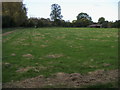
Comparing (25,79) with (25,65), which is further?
(25,65)

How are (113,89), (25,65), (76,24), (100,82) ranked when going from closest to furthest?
(113,89) → (100,82) → (25,65) → (76,24)

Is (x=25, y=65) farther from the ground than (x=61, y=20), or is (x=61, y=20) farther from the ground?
(x=61, y=20)

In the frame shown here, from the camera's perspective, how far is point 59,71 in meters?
5.09

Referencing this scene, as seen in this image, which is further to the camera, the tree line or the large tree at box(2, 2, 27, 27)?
the tree line

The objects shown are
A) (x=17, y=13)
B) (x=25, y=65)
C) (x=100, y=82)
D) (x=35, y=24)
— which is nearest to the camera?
(x=100, y=82)

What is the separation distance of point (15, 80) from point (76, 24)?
193 feet

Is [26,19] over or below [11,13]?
below

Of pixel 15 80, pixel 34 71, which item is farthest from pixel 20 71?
pixel 15 80

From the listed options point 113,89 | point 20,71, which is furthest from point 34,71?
point 113,89

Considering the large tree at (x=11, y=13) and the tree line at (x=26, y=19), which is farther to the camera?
the tree line at (x=26, y=19)

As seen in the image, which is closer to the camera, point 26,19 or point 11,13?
point 11,13

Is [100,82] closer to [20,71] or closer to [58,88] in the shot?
[58,88]

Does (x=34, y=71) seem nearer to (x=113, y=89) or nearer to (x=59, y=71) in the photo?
(x=59, y=71)

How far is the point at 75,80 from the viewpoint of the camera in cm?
402
